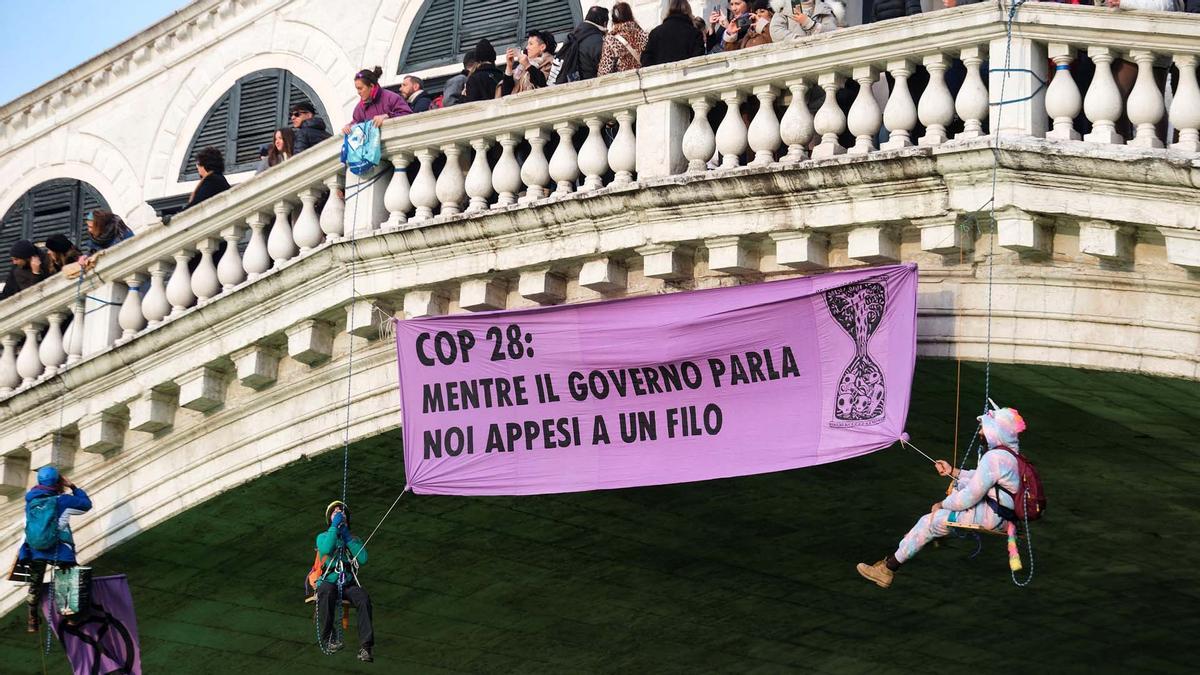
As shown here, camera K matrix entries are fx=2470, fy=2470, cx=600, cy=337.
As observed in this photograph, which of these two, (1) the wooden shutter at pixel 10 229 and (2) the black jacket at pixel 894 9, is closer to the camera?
(2) the black jacket at pixel 894 9

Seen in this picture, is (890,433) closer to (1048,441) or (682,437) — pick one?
(682,437)

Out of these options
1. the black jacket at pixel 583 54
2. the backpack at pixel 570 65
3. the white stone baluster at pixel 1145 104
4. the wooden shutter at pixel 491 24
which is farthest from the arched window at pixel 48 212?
the white stone baluster at pixel 1145 104

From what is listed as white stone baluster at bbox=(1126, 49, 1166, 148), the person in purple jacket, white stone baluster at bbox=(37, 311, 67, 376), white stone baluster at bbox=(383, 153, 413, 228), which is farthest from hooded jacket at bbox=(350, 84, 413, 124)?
white stone baluster at bbox=(1126, 49, 1166, 148)

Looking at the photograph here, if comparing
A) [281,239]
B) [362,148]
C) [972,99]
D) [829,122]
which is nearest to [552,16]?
[362,148]

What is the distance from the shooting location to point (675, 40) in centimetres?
2055

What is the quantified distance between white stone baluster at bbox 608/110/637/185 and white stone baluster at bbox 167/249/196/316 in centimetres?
492

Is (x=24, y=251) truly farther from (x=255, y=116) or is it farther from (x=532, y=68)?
(x=532, y=68)

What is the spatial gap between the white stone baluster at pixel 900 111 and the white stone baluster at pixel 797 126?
2.14 ft

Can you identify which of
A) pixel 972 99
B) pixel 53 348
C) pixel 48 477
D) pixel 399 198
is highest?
pixel 972 99

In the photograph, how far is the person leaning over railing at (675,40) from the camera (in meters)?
20.6

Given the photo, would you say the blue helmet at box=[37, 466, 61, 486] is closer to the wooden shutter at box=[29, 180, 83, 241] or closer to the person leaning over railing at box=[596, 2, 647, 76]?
the person leaning over railing at box=[596, 2, 647, 76]

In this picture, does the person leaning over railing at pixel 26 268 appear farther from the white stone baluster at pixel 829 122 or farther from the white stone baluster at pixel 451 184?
the white stone baluster at pixel 829 122

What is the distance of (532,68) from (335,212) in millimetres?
2185

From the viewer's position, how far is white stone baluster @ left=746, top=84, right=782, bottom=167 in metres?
19.3
